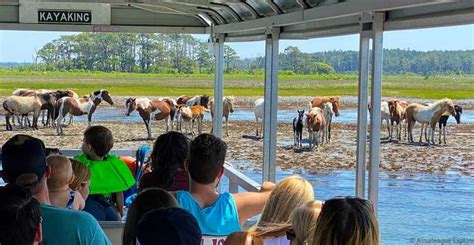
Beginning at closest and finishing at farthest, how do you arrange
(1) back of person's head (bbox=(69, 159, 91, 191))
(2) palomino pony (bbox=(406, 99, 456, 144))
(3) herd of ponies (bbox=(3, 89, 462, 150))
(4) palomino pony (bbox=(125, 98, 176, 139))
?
(1) back of person's head (bbox=(69, 159, 91, 191))
(2) palomino pony (bbox=(406, 99, 456, 144))
(3) herd of ponies (bbox=(3, 89, 462, 150))
(4) palomino pony (bbox=(125, 98, 176, 139))

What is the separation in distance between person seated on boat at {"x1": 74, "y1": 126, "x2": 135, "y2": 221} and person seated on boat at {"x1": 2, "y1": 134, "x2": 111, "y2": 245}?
1.59m

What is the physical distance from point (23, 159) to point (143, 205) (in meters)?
0.62

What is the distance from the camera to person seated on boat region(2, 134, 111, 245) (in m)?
2.76

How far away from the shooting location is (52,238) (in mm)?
2760

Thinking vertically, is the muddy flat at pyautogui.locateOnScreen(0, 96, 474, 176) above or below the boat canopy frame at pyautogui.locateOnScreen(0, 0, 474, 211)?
below

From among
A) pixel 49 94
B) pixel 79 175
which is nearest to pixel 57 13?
pixel 79 175

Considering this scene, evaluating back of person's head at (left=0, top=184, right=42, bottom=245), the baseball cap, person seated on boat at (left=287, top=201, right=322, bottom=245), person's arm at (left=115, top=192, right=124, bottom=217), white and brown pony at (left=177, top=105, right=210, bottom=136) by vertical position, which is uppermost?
the baseball cap

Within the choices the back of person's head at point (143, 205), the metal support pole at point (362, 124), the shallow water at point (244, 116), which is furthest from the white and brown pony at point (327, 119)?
the back of person's head at point (143, 205)

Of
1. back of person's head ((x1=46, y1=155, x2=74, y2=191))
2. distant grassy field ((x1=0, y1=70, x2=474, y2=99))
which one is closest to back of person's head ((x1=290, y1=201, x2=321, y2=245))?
back of person's head ((x1=46, y1=155, x2=74, y2=191))

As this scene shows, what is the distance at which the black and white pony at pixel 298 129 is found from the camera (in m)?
7.35

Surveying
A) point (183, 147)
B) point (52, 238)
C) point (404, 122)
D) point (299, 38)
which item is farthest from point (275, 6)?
point (52, 238)

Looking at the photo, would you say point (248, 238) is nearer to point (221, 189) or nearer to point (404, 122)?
point (404, 122)

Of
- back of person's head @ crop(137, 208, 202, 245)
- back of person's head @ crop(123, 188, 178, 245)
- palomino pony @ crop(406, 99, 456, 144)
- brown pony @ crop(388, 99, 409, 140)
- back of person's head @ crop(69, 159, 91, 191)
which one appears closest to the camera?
back of person's head @ crop(137, 208, 202, 245)

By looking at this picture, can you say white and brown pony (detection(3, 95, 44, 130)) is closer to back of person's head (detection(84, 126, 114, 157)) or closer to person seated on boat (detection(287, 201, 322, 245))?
back of person's head (detection(84, 126, 114, 157))
